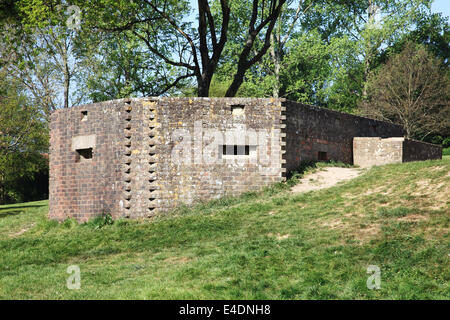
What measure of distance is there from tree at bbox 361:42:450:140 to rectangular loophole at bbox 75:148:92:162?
63.4 ft

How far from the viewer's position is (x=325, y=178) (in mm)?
16969

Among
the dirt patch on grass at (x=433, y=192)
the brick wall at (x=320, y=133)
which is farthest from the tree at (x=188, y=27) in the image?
the dirt patch on grass at (x=433, y=192)

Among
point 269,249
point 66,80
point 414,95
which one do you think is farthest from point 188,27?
point 269,249

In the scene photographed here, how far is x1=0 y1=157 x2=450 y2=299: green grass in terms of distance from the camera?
8305 millimetres

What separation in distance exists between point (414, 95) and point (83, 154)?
21.5m

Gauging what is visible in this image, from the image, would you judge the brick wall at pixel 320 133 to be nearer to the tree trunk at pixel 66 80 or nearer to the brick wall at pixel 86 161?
the brick wall at pixel 86 161

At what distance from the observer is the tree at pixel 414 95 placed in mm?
29734

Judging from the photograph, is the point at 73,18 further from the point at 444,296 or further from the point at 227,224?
the point at 444,296

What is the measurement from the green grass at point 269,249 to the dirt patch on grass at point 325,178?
738 millimetres

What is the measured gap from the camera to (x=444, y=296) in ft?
24.7

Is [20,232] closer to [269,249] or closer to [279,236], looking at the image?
[279,236]

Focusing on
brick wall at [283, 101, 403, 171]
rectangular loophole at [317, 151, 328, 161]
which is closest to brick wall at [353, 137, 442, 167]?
brick wall at [283, 101, 403, 171]

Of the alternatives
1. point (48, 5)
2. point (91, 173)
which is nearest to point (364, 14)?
point (48, 5)

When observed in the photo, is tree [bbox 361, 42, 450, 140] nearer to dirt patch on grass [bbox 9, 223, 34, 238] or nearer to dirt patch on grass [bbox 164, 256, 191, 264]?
dirt patch on grass [bbox 9, 223, 34, 238]
